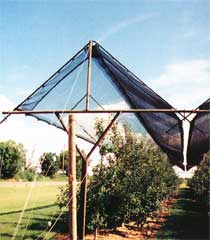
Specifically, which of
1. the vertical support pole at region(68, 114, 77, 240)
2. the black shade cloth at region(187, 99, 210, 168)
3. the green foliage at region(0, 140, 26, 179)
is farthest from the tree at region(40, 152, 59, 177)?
the green foliage at region(0, 140, 26, 179)

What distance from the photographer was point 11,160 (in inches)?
2391

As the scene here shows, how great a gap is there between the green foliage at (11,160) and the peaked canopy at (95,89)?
48471 millimetres

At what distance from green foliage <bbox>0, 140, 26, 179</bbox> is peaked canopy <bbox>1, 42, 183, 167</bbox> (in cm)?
4847

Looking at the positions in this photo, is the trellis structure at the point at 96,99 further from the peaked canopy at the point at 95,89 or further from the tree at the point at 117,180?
the tree at the point at 117,180

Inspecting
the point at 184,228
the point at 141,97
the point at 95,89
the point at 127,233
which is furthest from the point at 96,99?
the point at 184,228

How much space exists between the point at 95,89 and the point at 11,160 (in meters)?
57.5

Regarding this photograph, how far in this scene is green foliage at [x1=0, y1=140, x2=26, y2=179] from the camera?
56.7m

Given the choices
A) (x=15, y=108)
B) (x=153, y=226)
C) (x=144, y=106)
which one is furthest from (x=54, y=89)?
(x=153, y=226)

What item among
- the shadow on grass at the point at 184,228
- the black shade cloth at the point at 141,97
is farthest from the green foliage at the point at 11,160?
the black shade cloth at the point at 141,97

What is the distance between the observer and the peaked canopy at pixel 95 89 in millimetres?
5562

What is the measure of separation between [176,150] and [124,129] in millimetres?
1669

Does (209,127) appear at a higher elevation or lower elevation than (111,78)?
lower

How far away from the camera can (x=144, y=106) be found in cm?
664

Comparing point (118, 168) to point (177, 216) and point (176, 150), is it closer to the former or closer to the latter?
point (176, 150)
